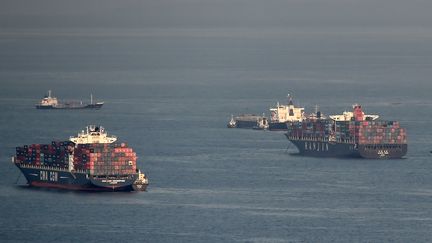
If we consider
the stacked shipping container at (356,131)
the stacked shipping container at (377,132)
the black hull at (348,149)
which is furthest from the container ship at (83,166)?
the stacked shipping container at (356,131)

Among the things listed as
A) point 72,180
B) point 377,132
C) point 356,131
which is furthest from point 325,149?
point 72,180

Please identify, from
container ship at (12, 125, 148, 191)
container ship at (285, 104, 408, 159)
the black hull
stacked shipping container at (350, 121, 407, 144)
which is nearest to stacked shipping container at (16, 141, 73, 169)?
container ship at (12, 125, 148, 191)

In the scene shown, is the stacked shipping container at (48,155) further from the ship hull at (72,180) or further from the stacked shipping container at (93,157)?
the ship hull at (72,180)

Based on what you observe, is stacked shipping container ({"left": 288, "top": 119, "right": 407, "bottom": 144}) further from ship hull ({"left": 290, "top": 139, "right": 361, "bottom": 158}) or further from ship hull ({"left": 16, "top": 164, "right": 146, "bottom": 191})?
ship hull ({"left": 16, "top": 164, "right": 146, "bottom": 191})

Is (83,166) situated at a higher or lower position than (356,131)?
lower

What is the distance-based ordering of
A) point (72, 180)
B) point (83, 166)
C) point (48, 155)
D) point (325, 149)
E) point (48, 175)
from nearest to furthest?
1. point (83, 166)
2. point (72, 180)
3. point (48, 175)
4. point (48, 155)
5. point (325, 149)

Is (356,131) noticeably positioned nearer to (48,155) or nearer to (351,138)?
(351,138)
